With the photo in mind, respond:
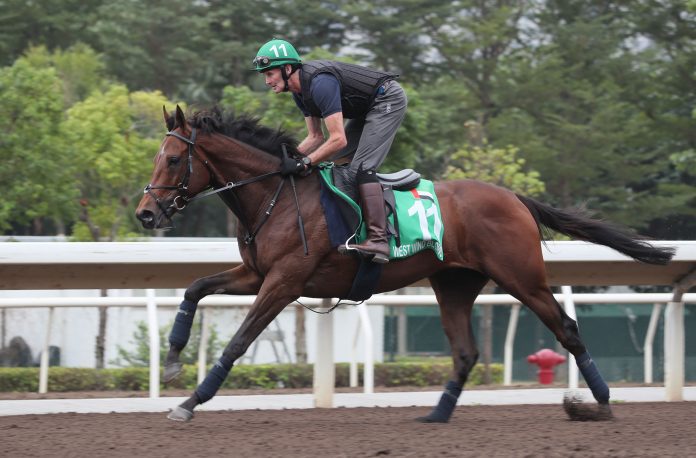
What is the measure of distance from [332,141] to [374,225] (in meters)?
0.55

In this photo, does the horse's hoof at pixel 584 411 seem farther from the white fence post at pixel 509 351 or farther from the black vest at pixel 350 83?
the white fence post at pixel 509 351

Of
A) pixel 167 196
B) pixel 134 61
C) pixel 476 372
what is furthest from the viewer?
pixel 134 61

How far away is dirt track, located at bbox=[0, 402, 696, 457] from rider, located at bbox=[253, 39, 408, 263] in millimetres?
1091

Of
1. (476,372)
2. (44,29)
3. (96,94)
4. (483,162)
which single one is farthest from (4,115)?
(44,29)

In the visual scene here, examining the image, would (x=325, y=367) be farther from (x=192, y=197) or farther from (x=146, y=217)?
(x=146, y=217)

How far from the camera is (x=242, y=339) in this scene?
6.63 m

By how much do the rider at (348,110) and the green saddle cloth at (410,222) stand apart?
0.35ft

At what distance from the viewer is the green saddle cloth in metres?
6.92

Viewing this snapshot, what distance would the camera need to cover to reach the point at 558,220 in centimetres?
766

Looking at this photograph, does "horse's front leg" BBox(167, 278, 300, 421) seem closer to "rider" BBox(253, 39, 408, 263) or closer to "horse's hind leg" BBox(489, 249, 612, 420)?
"rider" BBox(253, 39, 408, 263)

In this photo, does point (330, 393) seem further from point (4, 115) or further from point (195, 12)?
point (195, 12)

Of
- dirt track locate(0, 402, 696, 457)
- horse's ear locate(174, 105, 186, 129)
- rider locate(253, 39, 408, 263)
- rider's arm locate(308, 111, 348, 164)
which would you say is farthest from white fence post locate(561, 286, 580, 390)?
horse's ear locate(174, 105, 186, 129)

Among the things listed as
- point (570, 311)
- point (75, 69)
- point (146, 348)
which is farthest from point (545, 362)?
point (75, 69)

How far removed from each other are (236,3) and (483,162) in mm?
15744
